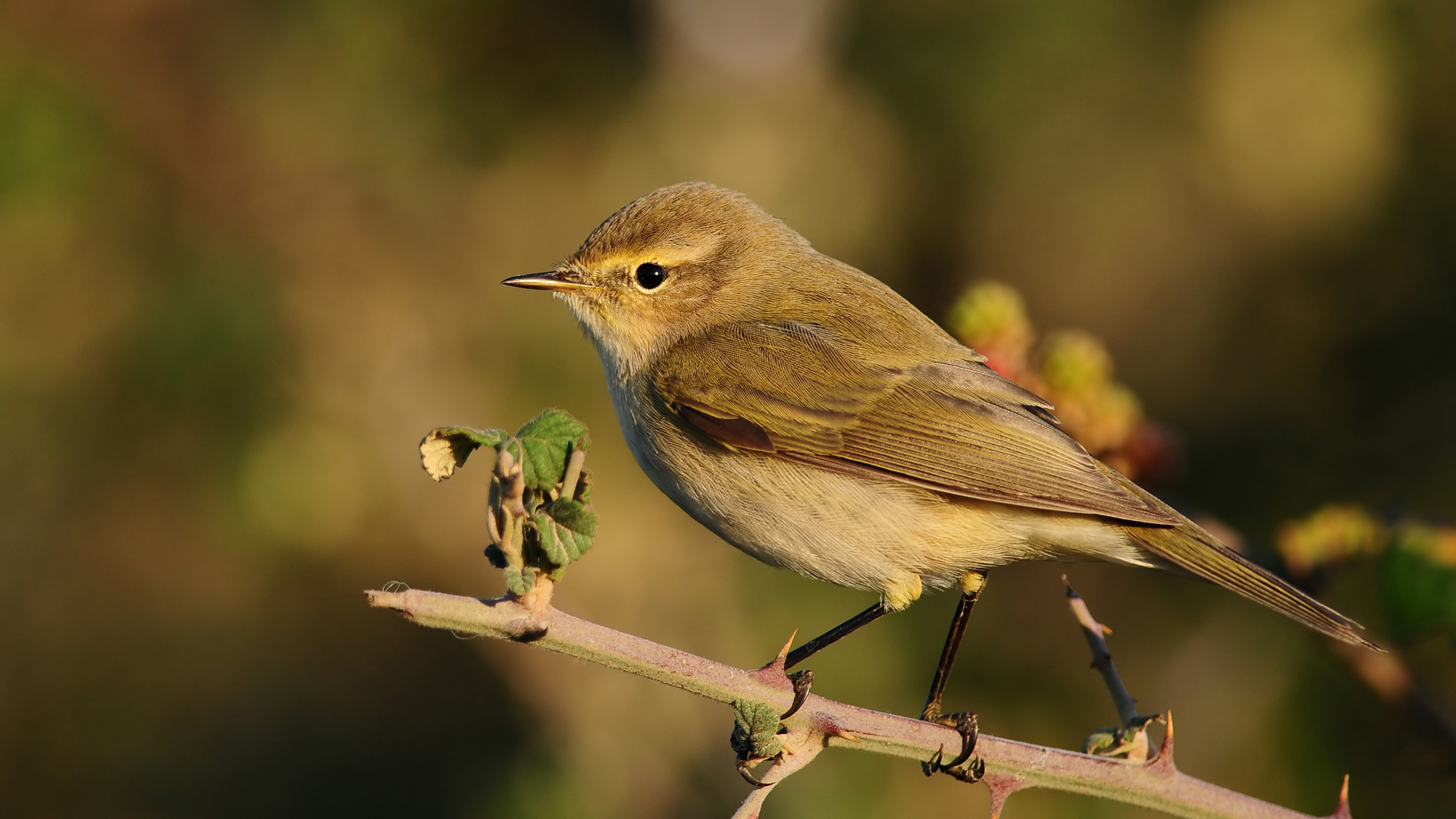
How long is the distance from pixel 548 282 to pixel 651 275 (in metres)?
0.30

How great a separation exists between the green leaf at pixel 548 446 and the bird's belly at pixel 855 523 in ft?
3.54

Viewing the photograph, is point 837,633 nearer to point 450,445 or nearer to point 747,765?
point 747,765

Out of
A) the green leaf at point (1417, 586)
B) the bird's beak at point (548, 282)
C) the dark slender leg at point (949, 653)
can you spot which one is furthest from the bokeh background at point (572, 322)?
the green leaf at point (1417, 586)

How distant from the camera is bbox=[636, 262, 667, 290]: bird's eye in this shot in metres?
3.43

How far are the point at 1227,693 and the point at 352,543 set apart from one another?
12.4 ft

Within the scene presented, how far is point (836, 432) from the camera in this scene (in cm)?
304

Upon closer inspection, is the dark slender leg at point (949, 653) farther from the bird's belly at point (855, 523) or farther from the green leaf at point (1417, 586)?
the green leaf at point (1417, 586)

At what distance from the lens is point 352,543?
532 cm

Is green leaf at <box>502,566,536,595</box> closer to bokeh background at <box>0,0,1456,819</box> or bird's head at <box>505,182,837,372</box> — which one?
bird's head at <box>505,182,837,372</box>

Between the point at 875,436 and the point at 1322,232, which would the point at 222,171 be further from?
the point at 1322,232

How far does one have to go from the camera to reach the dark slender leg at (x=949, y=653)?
122 inches

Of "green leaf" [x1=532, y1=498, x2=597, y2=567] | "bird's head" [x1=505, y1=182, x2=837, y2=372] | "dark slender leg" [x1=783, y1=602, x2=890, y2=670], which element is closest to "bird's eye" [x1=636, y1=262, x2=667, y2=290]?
"bird's head" [x1=505, y1=182, x2=837, y2=372]

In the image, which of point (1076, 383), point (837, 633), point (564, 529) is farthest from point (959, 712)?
point (564, 529)

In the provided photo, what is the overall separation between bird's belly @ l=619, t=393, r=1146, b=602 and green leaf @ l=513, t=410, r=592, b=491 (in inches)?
42.5
